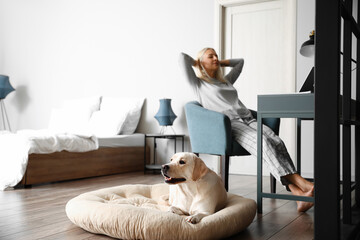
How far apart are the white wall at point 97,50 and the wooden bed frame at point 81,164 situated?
1.80 feet

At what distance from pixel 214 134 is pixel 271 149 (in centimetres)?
50

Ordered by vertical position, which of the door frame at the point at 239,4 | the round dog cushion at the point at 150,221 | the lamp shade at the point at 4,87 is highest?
the door frame at the point at 239,4

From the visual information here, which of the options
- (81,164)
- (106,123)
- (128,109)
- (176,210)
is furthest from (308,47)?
(106,123)

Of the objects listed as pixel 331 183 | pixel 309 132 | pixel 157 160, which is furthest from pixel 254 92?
pixel 331 183

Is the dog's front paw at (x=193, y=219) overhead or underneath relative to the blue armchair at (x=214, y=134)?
underneath

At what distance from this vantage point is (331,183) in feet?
3.52

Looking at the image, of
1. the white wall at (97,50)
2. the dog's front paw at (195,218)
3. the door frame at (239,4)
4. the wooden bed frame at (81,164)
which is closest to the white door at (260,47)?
the door frame at (239,4)

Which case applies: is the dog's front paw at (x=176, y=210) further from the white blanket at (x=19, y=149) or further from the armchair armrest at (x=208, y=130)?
the white blanket at (x=19, y=149)

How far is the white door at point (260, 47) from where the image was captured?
405 centimetres

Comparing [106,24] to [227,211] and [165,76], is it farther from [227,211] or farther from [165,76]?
[227,211]

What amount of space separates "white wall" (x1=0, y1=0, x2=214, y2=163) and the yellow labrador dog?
8.67ft

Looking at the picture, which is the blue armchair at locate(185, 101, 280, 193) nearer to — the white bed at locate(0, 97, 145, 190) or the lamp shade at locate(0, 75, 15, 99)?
the white bed at locate(0, 97, 145, 190)

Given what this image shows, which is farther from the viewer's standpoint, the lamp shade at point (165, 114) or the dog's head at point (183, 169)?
the lamp shade at point (165, 114)

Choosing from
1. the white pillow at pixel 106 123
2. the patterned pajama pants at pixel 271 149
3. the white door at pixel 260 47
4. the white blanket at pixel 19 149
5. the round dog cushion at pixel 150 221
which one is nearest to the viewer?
the round dog cushion at pixel 150 221
